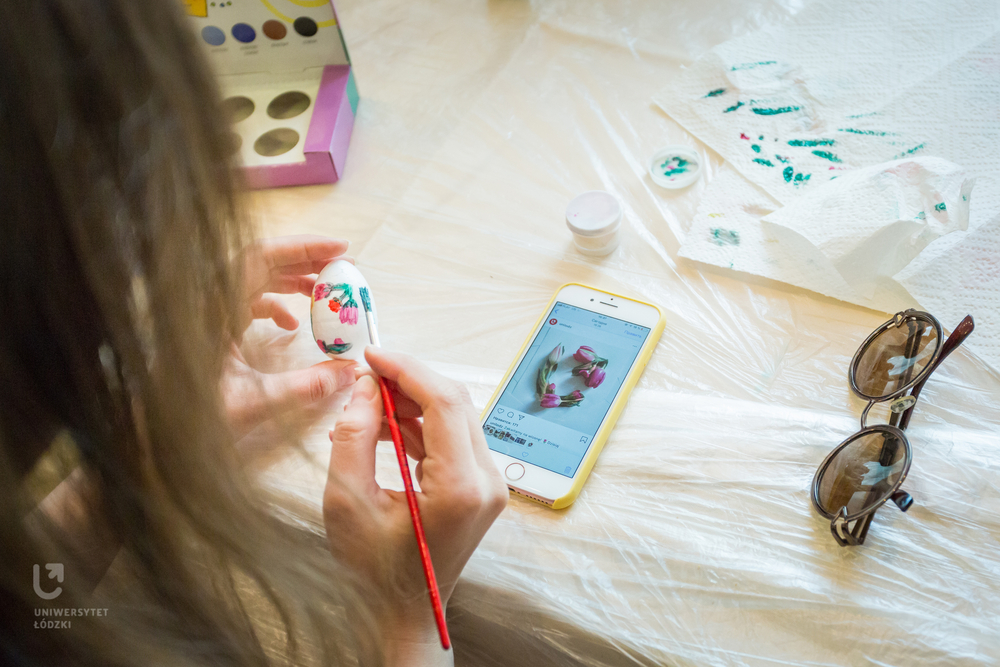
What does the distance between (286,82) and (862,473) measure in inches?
28.8

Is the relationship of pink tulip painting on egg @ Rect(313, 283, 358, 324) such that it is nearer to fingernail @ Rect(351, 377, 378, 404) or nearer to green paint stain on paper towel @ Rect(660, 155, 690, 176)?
fingernail @ Rect(351, 377, 378, 404)

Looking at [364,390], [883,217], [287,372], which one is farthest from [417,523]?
[883,217]

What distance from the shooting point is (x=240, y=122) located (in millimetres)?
791

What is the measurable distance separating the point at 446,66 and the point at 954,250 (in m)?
0.60

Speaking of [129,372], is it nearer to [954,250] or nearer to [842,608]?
[842,608]

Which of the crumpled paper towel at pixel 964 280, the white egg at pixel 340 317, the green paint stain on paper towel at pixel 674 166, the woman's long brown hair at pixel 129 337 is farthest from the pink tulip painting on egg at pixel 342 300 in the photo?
the crumpled paper towel at pixel 964 280

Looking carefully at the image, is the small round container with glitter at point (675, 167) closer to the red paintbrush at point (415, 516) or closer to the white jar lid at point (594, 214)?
the white jar lid at point (594, 214)

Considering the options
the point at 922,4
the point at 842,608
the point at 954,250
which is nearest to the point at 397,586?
the point at 842,608

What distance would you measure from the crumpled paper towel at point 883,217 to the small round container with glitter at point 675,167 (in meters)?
0.12

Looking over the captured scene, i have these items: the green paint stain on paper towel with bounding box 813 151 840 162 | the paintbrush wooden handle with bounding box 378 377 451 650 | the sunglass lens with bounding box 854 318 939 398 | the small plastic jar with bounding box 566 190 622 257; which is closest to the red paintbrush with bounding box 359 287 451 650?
the paintbrush wooden handle with bounding box 378 377 451 650

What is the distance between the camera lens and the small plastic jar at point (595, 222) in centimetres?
64

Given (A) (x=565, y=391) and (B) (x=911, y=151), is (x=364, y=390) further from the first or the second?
(B) (x=911, y=151)

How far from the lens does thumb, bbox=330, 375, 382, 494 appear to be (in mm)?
451

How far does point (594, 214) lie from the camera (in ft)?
2.13
